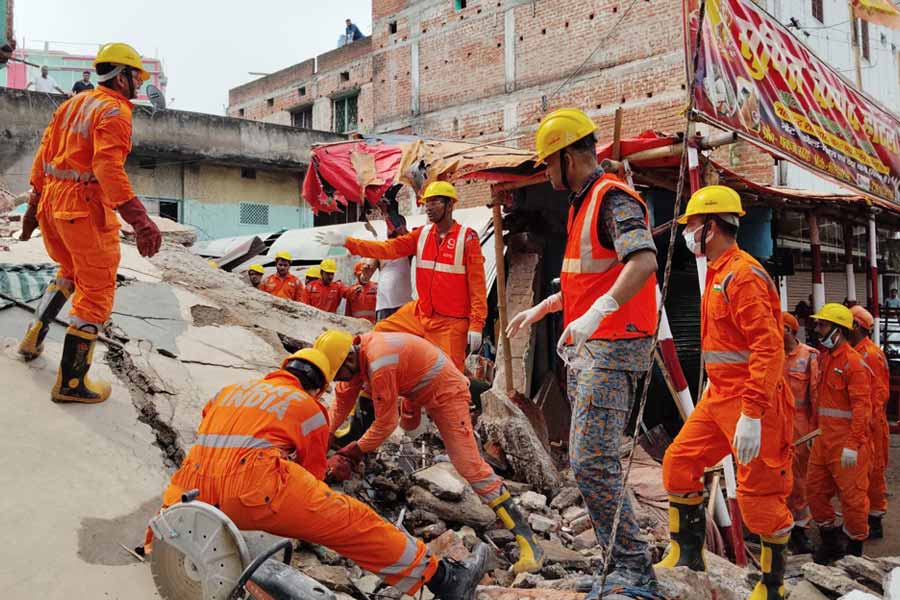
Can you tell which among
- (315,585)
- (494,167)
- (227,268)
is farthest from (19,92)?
(315,585)

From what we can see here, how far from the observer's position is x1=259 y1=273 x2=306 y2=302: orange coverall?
932 centimetres

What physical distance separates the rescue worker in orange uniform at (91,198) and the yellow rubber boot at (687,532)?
2.91 meters

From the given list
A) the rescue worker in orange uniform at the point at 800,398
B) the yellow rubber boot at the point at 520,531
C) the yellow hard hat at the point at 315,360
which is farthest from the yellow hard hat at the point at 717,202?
the rescue worker in orange uniform at the point at 800,398

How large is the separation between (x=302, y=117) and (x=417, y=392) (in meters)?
23.6

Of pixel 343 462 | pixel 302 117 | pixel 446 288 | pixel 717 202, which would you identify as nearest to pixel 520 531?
pixel 343 462

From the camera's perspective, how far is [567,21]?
16406 millimetres

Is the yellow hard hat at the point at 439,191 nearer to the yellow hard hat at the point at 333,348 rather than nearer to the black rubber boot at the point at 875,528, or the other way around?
the yellow hard hat at the point at 333,348

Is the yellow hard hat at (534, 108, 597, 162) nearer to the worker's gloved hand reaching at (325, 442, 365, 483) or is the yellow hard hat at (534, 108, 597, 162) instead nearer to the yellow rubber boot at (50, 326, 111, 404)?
the worker's gloved hand reaching at (325, 442, 365, 483)

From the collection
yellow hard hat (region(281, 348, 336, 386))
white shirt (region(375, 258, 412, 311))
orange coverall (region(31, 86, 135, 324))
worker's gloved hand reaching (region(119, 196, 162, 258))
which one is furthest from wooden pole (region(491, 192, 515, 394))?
orange coverall (region(31, 86, 135, 324))

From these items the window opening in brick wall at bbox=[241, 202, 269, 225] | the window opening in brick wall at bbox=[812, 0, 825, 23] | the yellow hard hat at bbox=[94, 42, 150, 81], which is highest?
the window opening in brick wall at bbox=[812, 0, 825, 23]

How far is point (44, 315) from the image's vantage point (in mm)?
4039

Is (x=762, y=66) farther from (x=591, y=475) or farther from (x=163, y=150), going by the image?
(x=163, y=150)

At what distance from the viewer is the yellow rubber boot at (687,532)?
3.51m

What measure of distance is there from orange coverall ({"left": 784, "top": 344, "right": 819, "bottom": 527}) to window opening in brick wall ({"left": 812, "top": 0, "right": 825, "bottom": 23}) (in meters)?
12.0
